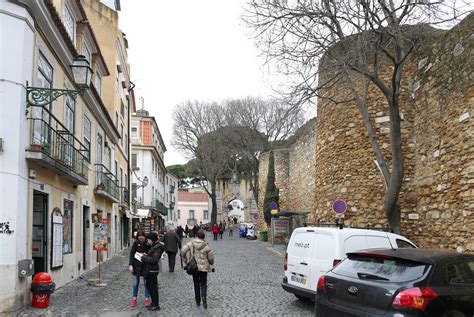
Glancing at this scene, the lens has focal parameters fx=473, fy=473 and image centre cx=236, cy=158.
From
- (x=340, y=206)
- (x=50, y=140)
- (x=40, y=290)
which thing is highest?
(x=50, y=140)

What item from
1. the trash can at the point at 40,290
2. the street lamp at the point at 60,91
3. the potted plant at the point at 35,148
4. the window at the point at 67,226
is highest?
the street lamp at the point at 60,91

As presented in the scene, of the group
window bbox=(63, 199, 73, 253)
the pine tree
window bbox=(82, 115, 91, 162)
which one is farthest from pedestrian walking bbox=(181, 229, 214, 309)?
the pine tree

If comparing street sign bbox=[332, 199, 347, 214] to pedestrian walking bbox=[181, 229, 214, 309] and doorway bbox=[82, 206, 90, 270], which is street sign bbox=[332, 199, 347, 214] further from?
doorway bbox=[82, 206, 90, 270]

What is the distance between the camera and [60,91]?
9.01 meters

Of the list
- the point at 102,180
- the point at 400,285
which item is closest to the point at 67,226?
the point at 102,180

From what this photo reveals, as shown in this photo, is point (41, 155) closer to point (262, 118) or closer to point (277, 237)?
point (277, 237)

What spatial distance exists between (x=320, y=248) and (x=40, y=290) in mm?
5455

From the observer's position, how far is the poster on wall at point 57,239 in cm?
1131

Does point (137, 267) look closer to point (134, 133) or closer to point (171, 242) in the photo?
point (171, 242)

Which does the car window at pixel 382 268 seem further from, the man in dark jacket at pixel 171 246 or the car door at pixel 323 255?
the man in dark jacket at pixel 171 246

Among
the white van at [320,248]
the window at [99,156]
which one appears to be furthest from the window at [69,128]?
the white van at [320,248]

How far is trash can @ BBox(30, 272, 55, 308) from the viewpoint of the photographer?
9.16 m

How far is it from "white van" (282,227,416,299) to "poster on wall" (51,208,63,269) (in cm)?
563

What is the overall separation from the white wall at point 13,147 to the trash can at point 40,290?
0.55 ft
